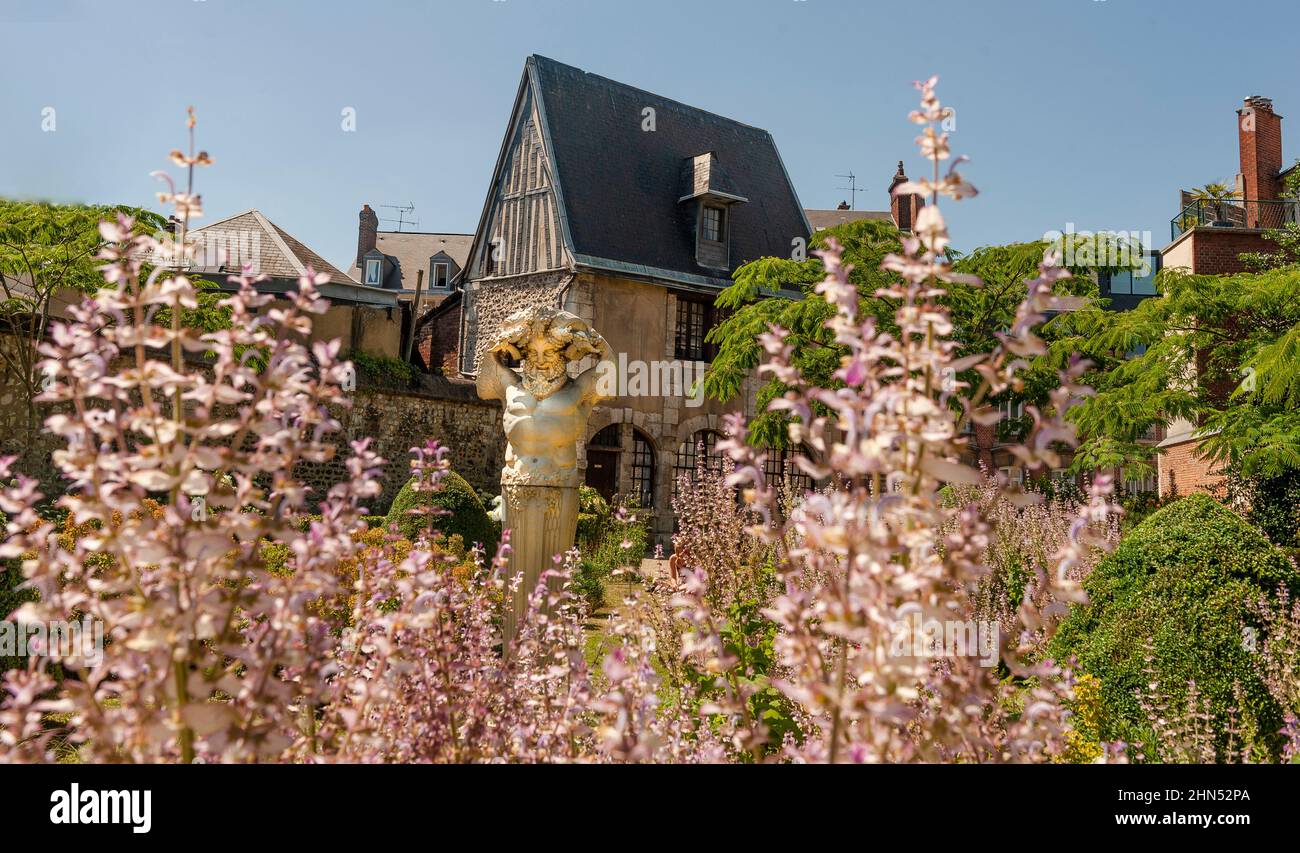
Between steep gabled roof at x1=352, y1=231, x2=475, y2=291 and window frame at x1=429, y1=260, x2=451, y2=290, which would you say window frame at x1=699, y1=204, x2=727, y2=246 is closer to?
window frame at x1=429, y1=260, x2=451, y2=290

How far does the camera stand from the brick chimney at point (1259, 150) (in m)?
25.1

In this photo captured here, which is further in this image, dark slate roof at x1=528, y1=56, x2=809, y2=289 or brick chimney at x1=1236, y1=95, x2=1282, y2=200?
brick chimney at x1=1236, y1=95, x2=1282, y2=200

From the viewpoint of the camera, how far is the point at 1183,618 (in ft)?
14.1

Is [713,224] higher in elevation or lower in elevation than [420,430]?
higher

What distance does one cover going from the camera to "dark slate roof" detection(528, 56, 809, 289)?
21.0 meters

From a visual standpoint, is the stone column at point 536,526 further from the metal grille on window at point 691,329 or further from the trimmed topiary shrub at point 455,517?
the metal grille on window at point 691,329

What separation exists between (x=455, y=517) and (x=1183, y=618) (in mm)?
7198

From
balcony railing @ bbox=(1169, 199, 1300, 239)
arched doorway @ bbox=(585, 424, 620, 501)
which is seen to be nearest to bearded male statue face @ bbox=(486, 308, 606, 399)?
arched doorway @ bbox=(585, 424, 620, 501)

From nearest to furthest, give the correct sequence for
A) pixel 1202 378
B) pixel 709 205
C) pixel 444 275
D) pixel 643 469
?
pixel 1202 378 → pixel 643 469 → pixel 709 205 → pixel 444 275

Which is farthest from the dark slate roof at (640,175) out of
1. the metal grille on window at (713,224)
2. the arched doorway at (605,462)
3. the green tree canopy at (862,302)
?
the green tree canopy at (862,302)

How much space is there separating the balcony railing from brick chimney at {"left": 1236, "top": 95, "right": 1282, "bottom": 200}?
201 centimetres

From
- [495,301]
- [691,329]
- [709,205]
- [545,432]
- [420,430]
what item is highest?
[709,205]

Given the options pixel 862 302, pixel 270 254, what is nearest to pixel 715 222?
pixel 862 302

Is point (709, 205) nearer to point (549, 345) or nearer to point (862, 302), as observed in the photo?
point (862, 302)
